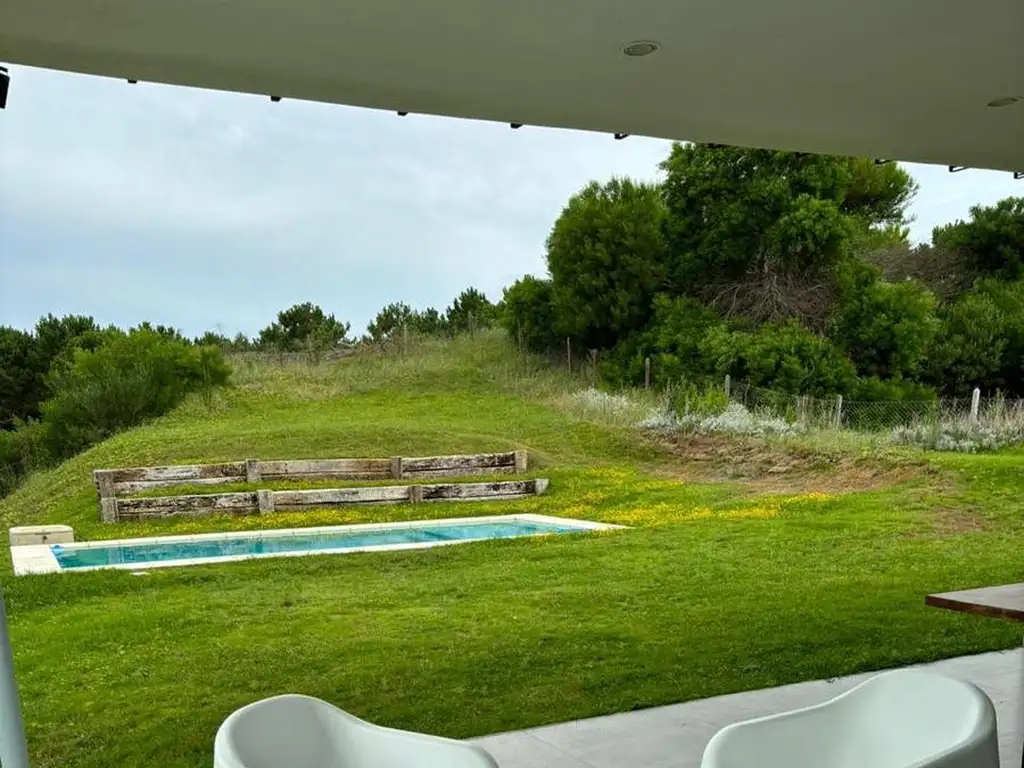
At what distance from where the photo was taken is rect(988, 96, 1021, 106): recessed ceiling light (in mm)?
2861

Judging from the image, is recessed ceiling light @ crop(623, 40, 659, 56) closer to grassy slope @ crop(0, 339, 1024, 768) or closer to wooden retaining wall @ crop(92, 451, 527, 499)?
grassy slope @ crop(0, 339, 1024, 768)

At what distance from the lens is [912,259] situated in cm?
1394

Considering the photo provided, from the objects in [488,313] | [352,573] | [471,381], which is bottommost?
[352,573]

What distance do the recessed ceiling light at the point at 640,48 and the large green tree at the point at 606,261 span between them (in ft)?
33.8

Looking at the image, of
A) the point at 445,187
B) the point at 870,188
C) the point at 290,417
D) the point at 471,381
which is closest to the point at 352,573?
the point at 290,417

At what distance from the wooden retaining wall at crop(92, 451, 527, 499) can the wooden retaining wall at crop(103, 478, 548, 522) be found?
0.49m

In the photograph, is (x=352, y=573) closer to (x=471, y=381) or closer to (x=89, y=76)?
(x=89, y=76)

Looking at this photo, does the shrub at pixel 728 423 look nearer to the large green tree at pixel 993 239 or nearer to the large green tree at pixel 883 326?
the large green tree at pixel 883 326

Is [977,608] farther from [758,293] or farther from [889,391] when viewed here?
[758,293]

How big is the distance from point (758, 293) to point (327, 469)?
6.37 metres

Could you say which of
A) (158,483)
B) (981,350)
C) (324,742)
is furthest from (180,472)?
(981,350)

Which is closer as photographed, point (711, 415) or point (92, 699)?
point (92, 699)

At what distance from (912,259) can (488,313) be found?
252 inches

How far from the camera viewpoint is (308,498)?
30.3 feet
